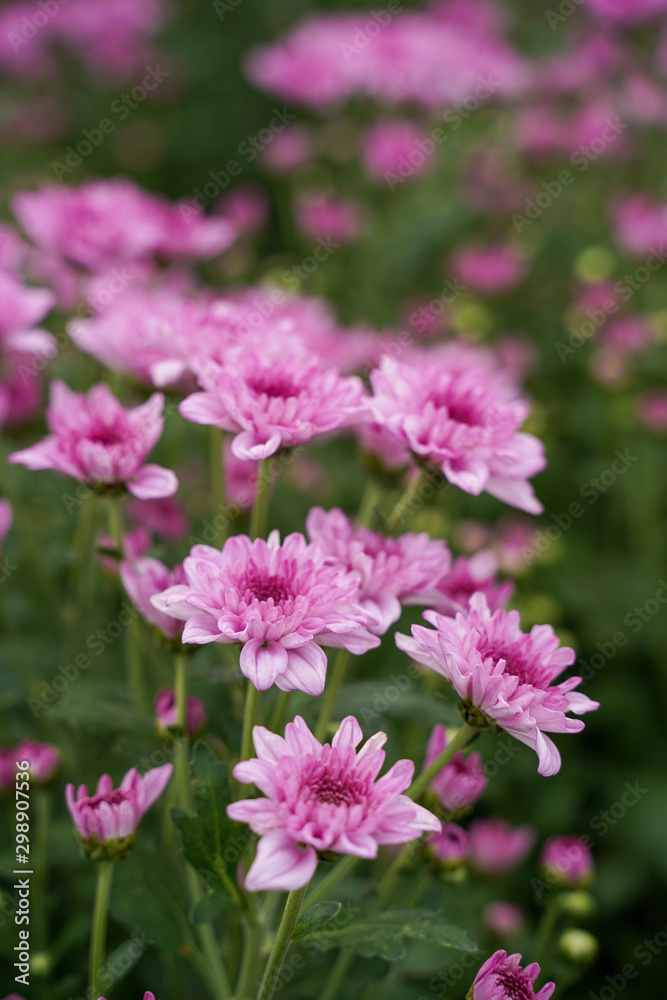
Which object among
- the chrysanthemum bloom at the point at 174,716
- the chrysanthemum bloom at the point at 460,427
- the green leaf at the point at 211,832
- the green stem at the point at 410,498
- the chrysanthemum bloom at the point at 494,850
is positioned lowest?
the chrysanthemum bloom at the point at 494,850

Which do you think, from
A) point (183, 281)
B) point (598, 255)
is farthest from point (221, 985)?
point (598, 255)

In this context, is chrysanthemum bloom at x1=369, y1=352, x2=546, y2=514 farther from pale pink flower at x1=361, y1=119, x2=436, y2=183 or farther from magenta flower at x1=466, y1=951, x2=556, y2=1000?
pale pink flower at x1=361, y1=119, x2=436, y2=183

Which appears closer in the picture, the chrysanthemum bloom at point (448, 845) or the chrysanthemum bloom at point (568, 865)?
the chrysanthemum bloom at point (448, 845)

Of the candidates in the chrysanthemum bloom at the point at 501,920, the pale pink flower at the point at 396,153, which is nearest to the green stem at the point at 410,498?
the chrysanthemum bloom at the point at 501,920

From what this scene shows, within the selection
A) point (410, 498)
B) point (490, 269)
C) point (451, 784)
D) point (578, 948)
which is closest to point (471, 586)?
point (410, 498)

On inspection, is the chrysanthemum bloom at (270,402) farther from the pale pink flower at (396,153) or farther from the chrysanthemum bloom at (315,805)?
the pale pink flower at (396,153)

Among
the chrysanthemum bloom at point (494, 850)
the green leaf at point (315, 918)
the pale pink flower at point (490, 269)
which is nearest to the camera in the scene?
the green leaf at point (315, 918)

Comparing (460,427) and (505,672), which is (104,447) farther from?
(505,672)

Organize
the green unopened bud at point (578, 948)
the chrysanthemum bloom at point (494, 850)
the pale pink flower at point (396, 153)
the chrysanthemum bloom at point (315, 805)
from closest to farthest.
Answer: the chrysanthemum bloom at point (315, 805), the green unopened bud at point (578, 948), the chrysanthemum bloom at point (494, 850), the pale pink flower at point (396, 153)
